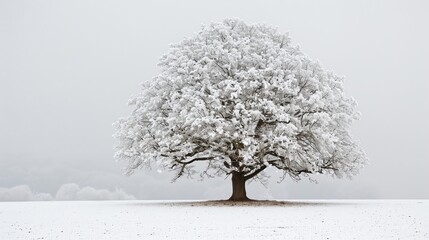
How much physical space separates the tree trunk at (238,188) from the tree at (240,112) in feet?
0.25

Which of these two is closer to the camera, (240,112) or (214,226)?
(214,226)

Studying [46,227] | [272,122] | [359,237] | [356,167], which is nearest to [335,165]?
[356,167]

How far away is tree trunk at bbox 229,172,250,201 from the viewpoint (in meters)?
38.6

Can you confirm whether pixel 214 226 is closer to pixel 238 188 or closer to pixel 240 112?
pixel 240 112

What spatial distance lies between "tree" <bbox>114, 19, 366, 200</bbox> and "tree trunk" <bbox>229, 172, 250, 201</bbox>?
7cm

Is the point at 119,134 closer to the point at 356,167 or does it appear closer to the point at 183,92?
the point at 183,92

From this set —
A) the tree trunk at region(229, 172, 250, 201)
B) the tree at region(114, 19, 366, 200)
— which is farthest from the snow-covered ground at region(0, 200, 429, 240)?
the tree trunk at region(229, 172, 250, 201)

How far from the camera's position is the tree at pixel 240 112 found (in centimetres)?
3397

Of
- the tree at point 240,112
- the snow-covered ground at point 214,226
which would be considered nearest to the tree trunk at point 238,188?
the tree at point 240,112

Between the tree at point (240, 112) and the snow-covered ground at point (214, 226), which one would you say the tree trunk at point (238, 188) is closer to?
the tree at point (240, 112)

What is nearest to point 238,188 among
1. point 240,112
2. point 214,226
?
point 240,112

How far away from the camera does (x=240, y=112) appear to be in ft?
113

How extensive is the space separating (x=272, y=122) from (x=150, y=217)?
1355cm

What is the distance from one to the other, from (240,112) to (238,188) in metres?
7.03
